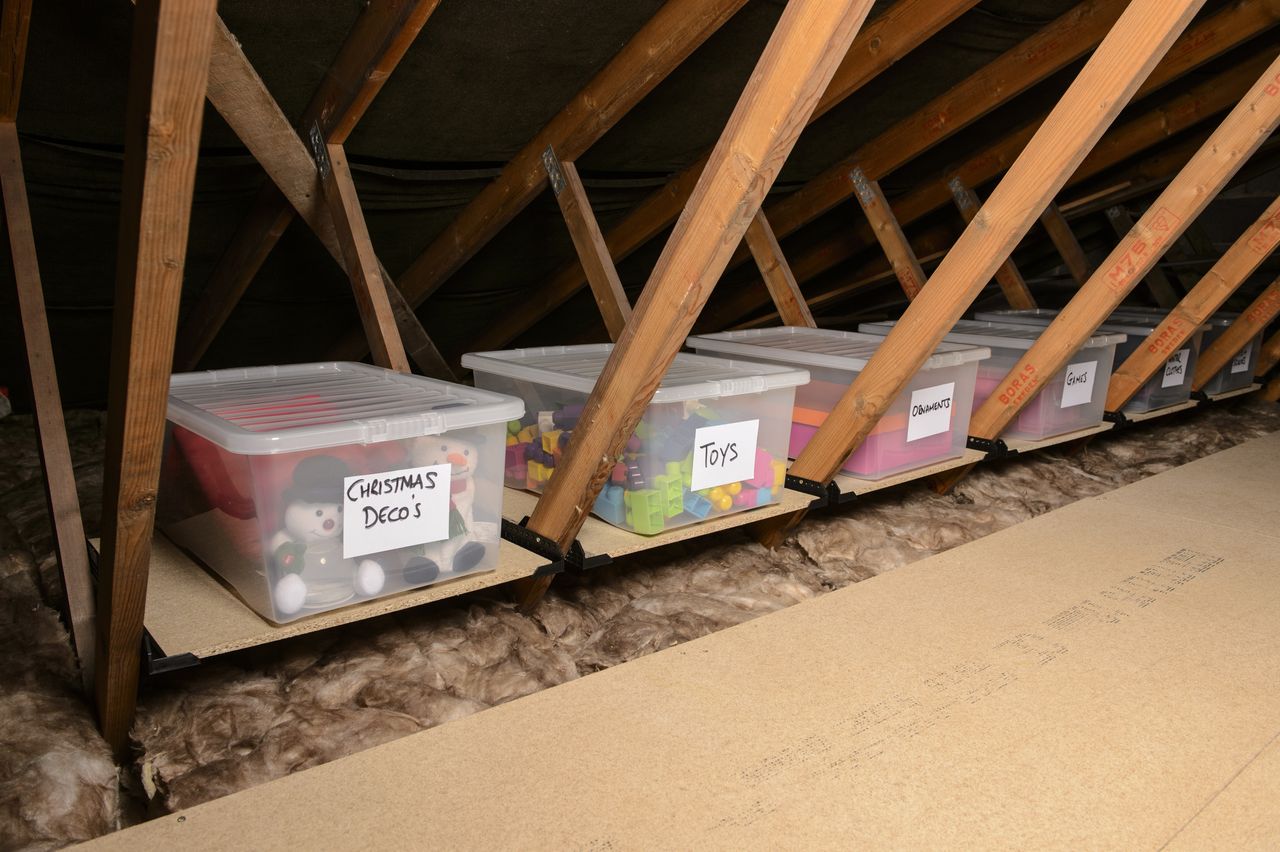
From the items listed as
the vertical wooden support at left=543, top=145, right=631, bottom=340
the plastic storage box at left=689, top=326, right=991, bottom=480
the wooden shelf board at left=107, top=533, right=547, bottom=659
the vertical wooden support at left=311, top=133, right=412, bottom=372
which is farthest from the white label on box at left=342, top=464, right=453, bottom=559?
the plastic storage box at left=689, top=326, right=991, bottom=480

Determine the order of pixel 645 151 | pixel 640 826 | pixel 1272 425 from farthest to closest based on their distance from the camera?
pixel 1272 425, pixel 645 151, pixel 640 826

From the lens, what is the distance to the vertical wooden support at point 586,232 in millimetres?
2518

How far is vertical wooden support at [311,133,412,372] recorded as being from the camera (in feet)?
6.93

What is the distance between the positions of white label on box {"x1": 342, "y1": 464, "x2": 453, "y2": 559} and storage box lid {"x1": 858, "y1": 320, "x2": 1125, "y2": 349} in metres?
1.71

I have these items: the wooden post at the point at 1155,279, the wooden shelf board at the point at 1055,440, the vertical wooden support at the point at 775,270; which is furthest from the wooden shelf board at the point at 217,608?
the wooden post at the point at 1155,279

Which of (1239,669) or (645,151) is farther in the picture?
(645,151)

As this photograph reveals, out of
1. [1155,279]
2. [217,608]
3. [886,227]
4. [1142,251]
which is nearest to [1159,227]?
[1142,251]

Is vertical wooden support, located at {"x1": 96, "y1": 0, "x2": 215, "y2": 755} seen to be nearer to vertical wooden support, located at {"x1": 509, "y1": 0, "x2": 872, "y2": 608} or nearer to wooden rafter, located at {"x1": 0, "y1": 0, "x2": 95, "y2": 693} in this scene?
wooden rafter, located at {"x1": 0, "y1": 0, "x2": 95, "y2": 693}

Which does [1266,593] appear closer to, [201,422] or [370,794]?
[370,794]

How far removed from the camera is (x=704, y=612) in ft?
7.00

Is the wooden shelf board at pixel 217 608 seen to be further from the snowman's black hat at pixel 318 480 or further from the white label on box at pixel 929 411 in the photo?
the white label on box at pixel 929 411

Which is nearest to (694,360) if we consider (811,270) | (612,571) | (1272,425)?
(612,571)

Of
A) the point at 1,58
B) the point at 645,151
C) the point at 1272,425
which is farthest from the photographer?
the point at 1272,425

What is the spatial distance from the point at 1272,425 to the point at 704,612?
3.03 meters
